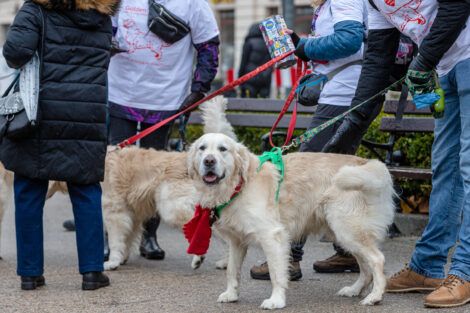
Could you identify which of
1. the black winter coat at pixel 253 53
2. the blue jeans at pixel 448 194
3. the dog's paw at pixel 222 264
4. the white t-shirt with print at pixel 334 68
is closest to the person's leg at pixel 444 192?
the blue jeans at pixel 448 194

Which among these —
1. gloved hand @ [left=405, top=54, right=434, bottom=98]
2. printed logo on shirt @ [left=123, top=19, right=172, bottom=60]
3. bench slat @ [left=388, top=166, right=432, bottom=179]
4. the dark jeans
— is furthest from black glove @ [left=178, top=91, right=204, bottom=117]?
gloved hand @ [left=405, top=54, right=434, bottom=98]

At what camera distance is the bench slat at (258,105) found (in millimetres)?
7395

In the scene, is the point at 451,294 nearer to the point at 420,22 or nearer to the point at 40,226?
the point at 420,22

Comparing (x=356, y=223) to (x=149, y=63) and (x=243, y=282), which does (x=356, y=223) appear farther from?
(x=149, y=63)

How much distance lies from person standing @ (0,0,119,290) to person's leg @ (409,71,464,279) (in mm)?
2136

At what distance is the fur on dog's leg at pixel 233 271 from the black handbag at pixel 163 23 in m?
1.98

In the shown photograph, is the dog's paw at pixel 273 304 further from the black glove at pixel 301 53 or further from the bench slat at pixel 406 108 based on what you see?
the bench slat at pixel 406 108

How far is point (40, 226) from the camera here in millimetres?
4410

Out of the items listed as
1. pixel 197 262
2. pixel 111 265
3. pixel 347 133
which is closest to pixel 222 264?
pixel 197 262

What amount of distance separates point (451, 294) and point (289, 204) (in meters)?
1.10

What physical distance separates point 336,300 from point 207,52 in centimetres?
248

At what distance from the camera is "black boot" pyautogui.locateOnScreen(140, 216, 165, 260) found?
18.5ft

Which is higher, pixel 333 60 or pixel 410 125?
pixel 333 60

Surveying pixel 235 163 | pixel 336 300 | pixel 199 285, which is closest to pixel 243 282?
pixel 199 285
